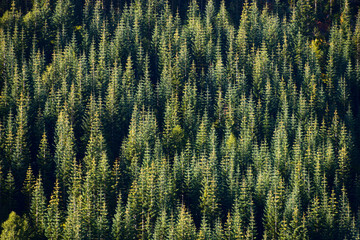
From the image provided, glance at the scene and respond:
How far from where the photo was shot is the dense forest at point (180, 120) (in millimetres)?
71562

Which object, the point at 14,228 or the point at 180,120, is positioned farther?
the point at 180,120

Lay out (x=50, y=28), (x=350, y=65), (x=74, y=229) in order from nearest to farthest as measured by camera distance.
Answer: (x=74, y=229) < (x=350, y=65) < (x=50, y=28)

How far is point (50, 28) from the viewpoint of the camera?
13275 centimetres

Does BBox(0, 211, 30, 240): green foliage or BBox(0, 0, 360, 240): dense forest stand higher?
BBox(0, 0, 360, 240): dense forest

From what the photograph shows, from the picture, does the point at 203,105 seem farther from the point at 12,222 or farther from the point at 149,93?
the point at 12,222

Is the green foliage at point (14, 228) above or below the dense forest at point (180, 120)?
below

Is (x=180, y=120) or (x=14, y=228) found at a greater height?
(x=180, y=120)

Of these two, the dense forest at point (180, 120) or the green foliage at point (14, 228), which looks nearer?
the green foliage at point (14, 228)

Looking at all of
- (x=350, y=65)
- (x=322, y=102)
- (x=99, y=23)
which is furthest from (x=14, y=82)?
(x=350, y=65)

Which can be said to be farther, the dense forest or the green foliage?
the dense forest

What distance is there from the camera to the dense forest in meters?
71.6

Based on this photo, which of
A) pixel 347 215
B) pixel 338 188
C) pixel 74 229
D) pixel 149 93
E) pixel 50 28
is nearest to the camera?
pixel 74 229

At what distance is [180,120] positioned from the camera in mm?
98500

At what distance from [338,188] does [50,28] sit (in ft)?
291
